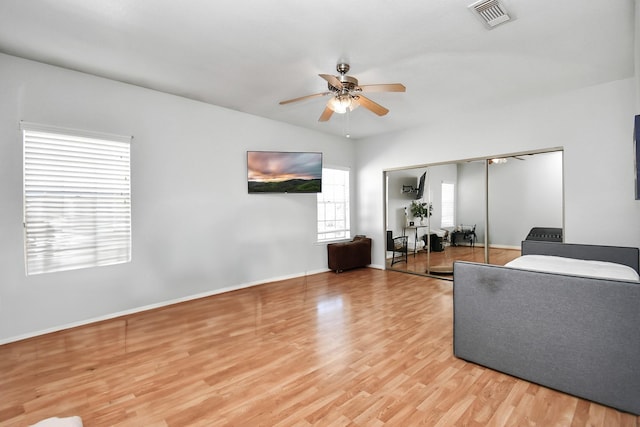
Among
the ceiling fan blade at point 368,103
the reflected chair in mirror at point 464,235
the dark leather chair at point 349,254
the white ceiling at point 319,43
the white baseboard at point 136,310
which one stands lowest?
the white baseboard at point 136,310

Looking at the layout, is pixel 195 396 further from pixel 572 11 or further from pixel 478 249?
pixel 478 249

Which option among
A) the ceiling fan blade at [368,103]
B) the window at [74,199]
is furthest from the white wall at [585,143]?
the window at [74,199]

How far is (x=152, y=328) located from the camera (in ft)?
10.6

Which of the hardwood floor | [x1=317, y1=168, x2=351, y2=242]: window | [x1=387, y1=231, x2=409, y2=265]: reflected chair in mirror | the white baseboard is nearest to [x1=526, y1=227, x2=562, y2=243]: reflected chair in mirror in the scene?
the hardwood floor

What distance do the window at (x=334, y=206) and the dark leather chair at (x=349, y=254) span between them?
0.30 metres

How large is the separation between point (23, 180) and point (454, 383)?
14.4ft

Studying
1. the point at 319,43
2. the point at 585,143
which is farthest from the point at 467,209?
the point at 319,43

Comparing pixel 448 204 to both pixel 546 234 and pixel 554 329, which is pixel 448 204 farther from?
pixel 554 329

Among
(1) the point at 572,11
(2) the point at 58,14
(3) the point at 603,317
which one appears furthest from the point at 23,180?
(1) the point at 572,11

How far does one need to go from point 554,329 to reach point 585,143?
121 inches

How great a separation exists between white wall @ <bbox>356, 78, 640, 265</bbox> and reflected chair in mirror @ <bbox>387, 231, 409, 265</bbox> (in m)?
2.00

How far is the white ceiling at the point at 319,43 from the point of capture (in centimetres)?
233

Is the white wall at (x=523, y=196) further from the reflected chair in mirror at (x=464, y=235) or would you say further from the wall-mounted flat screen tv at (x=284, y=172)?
the wall-mounted flat screen tv at (x=284, y=172)

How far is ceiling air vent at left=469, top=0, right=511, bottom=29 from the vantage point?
2.25 meters
